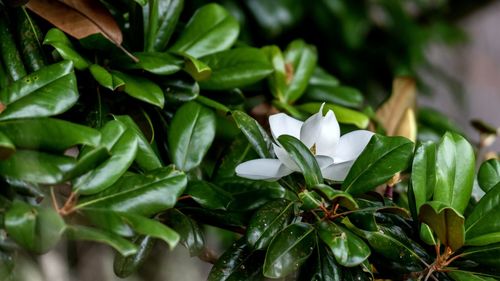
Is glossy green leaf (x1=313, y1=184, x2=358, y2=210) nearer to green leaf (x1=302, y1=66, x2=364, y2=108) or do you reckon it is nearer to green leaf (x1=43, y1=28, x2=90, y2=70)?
green leaf (x1=43, y1=28, x2=90, y2=70)

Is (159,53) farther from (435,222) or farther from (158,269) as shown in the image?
(435,222)

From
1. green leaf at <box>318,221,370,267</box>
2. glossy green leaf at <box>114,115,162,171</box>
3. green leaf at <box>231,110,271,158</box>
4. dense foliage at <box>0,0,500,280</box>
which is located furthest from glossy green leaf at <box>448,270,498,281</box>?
glossy green leaf at <box>114,115,162,171</box>

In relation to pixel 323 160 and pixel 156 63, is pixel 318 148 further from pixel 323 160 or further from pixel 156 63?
pixel 156 63

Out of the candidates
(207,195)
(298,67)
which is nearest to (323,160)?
(207,195)

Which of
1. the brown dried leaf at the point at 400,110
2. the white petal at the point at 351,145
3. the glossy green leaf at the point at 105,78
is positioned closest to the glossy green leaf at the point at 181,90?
the glossy green leaf at the point at 105,78

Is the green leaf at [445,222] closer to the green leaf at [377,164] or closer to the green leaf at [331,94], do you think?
the green leaf at [377,164]

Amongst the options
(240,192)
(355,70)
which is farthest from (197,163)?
(355,70)

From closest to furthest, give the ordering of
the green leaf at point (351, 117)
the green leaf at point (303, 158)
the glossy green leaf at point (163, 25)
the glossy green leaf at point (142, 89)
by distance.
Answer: the green leaf at point (303, 158), the glossy green leaf at point (142, 89), the glossy green leaf at point (163, 25), the green leaf at point (351, 117)
